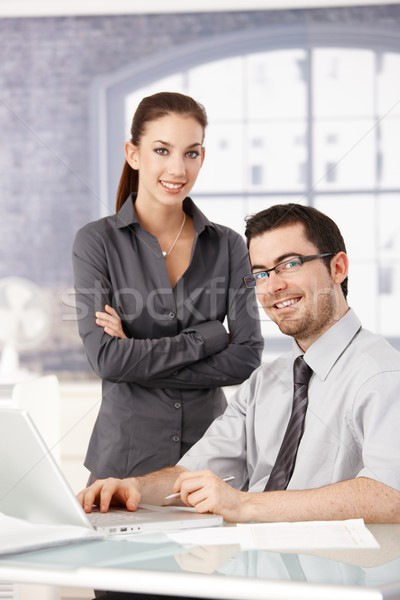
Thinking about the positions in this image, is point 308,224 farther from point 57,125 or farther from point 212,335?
point 57,125

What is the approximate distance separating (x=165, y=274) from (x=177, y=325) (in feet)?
0.45

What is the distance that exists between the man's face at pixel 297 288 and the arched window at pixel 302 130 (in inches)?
110

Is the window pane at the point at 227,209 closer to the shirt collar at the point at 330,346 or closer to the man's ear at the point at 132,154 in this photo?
the man's ear at the point at 132,154

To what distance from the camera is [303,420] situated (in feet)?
4.95

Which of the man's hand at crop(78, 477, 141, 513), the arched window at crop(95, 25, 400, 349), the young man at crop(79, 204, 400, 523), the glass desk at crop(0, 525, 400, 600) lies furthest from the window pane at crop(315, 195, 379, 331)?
the glass desk at crop(0, 525, 400, 600)

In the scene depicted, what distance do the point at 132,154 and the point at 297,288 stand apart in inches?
28.0

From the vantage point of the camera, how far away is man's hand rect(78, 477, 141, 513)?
1.40 m

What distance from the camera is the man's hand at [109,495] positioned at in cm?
140

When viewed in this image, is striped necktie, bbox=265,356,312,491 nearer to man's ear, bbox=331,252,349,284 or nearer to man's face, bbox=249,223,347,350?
man's face, bbox=249,223,347,350

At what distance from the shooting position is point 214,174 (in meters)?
4.56

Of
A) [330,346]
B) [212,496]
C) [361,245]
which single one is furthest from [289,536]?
[361,245]

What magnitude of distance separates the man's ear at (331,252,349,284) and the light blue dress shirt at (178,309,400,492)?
4.6 inches

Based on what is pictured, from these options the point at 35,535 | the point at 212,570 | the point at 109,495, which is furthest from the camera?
the point at 109,495

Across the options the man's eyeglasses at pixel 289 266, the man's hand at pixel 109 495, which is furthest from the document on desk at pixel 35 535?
the man's eyeglasses at pixel 289 266
